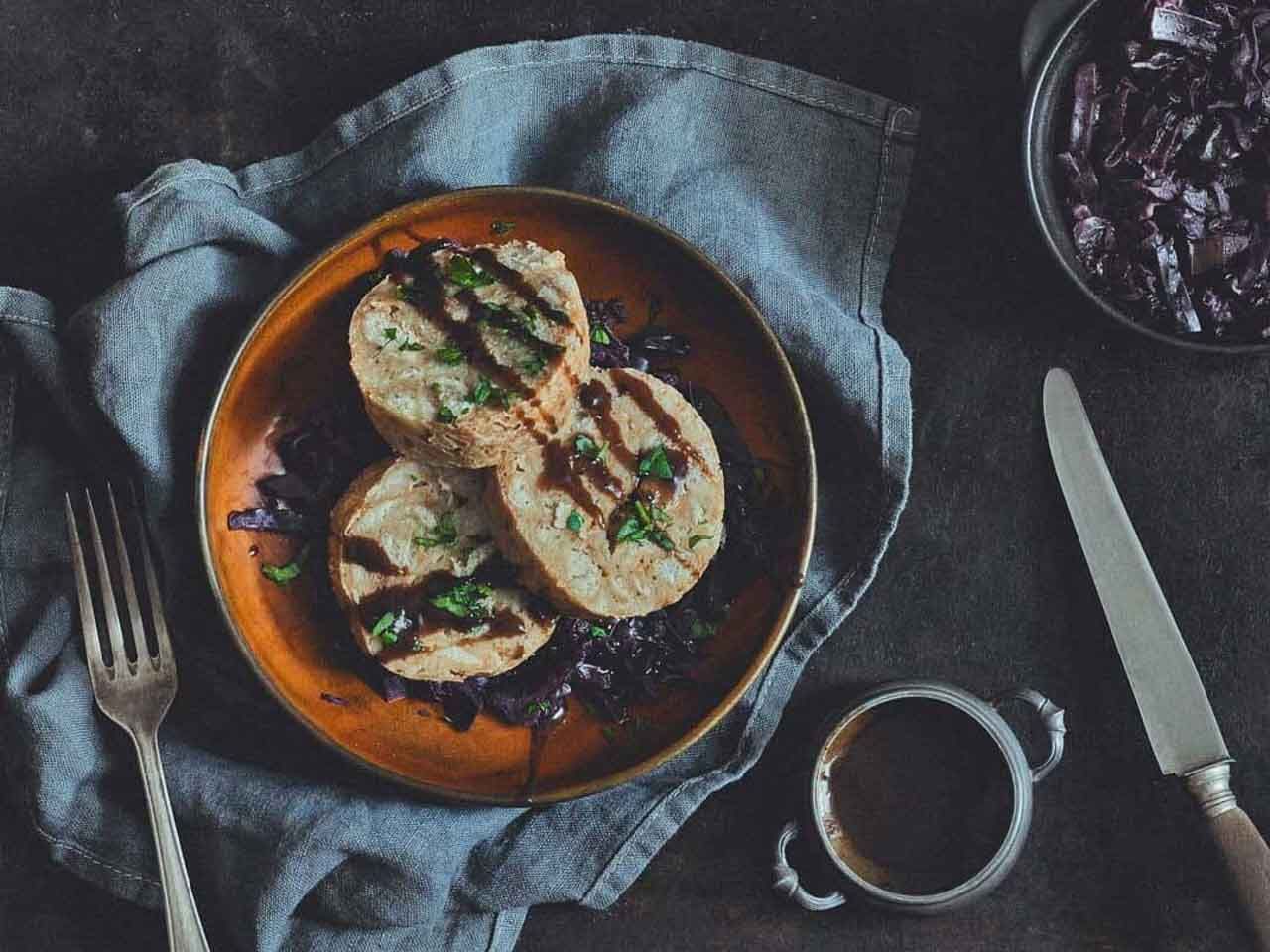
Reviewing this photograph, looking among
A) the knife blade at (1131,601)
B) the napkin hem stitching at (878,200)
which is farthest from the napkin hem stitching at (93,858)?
the knife blade at (1131,601)

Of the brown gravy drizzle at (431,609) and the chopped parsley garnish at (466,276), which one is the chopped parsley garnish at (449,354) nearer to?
the chopped parsley garnish at (466,276)

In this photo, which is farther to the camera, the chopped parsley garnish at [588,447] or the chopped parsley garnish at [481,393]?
the chopped parsley garnish at [588,447]

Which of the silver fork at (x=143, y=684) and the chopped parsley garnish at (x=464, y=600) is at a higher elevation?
the chopped parsley garnish at (x=464, y=600)

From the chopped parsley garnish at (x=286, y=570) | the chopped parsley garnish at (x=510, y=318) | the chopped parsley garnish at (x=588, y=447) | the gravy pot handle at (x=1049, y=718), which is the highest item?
the chopped parsley garnish at (x=510, y=318)

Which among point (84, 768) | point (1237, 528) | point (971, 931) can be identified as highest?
point (1237, 528)

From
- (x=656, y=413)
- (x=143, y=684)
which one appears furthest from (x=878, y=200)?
(x=143, y=684)

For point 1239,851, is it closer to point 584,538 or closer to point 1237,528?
point 1237,528

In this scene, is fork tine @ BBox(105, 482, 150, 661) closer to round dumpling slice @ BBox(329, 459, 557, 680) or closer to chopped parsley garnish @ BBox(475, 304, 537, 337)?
round dumpling slice @ BBox(329, 459, 557, 680)

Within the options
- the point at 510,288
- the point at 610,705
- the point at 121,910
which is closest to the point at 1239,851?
the point at 610,705
